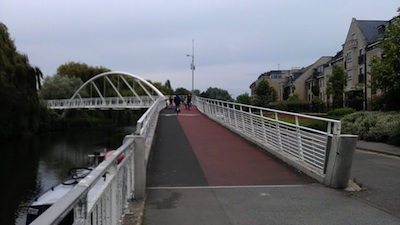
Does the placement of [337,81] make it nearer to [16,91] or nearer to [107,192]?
[16,91]

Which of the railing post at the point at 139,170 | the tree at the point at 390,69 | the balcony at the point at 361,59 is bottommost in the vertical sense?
the railing post at the point at 139,170

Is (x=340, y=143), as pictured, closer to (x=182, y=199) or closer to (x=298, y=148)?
(x=298, y=148)

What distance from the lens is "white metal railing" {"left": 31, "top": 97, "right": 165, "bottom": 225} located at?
2.70 m

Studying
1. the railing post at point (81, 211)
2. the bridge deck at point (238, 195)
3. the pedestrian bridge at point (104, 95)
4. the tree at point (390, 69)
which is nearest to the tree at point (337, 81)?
the tree at point (390, 69)

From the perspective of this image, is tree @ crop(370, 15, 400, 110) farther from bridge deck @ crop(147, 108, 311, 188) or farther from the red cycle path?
bridge deck @ crop(147, 108, 311, 188)

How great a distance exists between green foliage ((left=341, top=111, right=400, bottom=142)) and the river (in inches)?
674

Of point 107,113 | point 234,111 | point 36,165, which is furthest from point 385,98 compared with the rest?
point 107,113

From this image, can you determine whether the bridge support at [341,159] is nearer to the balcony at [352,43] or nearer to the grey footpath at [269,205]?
the grey footpath at [269,205]

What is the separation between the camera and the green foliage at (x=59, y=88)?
3514 inches

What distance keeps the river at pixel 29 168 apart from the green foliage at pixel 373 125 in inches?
674

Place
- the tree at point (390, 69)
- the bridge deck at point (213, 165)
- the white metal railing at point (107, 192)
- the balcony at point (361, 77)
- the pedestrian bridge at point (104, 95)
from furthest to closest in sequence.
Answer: the pedestrian bridge at point (104, 95), the balcony at point (361, 77), the tree at point (390, 69), the bridge deck at point (213, 165), the white metal railing at point (107, 192)

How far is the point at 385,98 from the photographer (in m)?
24.5

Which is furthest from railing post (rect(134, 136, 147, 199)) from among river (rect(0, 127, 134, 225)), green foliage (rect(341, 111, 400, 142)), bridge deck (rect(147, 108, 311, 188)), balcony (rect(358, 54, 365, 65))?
balcony (rect(358, 54, 365, 65))

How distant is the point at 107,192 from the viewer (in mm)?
4637
